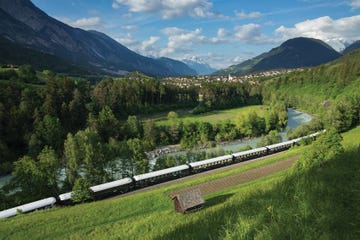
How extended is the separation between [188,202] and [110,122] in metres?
51.7

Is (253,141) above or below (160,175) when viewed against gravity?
below

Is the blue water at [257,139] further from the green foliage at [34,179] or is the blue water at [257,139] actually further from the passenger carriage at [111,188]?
the green foliage at [34,179]

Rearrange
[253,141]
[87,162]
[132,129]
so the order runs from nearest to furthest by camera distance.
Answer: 1. [87,162]
2. [132,129]
3. [253,141]

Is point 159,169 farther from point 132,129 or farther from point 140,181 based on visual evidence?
point 132,129

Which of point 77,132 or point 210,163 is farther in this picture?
point 77,132

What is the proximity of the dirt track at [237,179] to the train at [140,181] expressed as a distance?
7.59m

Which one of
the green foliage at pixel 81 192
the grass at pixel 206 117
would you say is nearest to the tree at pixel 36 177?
the green foliage at pixel 81 192

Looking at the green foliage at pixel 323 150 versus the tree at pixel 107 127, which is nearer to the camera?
the green foliage at pixel 323 150

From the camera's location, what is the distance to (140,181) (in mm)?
39719

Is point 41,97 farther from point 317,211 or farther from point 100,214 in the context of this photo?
point 317,211

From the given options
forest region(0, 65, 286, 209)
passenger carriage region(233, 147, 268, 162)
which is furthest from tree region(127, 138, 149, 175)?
passenger carriage region(233, 147, 268, 162)

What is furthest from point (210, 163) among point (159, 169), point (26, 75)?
point (26, 75)

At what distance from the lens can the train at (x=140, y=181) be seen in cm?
3131

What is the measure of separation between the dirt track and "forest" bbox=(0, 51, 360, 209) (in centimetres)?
1164
